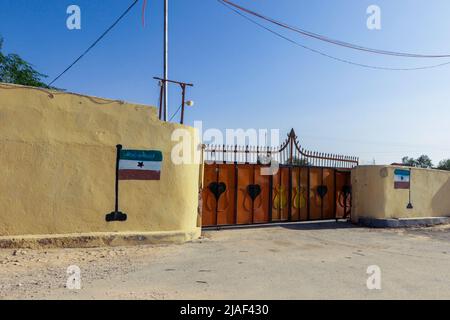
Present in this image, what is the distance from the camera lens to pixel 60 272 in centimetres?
574

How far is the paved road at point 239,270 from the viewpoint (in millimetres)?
4887

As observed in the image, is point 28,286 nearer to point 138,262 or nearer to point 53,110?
point 138,262

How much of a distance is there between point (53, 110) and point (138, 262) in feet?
11.2

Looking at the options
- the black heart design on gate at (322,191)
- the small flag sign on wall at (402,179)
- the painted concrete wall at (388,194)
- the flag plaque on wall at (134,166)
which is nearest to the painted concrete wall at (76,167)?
the flag plaque on wall at (134,166)

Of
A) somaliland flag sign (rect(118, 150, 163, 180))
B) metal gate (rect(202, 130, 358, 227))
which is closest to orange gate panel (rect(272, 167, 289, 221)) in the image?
metal gate (rect(202, 130, 358, 227))

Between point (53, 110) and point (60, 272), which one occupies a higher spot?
point (53, 110)

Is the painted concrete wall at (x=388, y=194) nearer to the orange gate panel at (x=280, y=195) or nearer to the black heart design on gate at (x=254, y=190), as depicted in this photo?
the orange gate panel at (x=280, y=195)

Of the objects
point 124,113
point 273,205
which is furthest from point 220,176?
point 124,113

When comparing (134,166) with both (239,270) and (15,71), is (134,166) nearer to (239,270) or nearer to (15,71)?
(239,270)

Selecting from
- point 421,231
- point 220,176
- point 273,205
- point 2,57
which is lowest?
point 421,231

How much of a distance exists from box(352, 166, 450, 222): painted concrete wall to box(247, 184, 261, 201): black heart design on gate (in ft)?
11.6

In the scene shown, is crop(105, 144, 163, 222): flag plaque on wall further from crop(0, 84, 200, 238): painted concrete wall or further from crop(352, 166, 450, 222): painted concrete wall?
crop(352, 166, 450, 222): painted concrete wall

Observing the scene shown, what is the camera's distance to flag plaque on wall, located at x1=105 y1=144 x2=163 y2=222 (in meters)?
7.87
